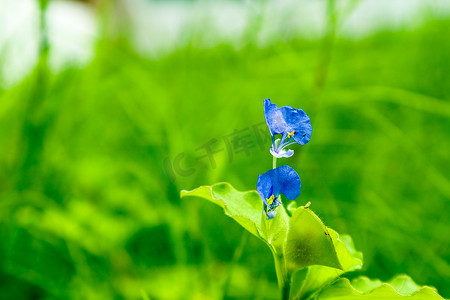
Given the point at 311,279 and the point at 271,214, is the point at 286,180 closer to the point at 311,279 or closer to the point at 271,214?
the point at 271,214

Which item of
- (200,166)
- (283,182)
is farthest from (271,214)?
(200,166)

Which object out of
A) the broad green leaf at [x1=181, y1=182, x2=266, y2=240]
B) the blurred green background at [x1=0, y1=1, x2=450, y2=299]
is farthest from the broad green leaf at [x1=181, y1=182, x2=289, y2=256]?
the blurred green background at [x1=0, y1=1, x2=450, y2=299]

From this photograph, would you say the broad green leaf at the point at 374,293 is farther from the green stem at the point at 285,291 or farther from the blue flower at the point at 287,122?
the blue flower at the point at 287,122

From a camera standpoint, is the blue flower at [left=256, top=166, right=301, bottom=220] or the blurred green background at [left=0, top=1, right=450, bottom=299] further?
the blurred green background at [left=0, top=1, right=450, bottom=299]

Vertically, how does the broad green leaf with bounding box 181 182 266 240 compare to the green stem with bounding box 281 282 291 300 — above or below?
above

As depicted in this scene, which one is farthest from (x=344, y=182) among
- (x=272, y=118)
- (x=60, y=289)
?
(x=272, y=118)

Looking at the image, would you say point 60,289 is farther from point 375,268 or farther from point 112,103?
point 112,103

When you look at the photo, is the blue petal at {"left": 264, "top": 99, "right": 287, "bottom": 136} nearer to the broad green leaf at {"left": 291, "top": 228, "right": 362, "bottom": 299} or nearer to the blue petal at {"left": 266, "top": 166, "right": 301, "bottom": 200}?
the blue petal at {"left": 266, "top": 166, "right": 301, "bottom": 200}
